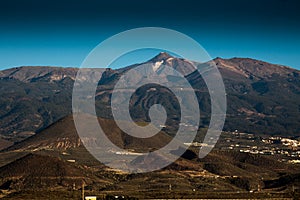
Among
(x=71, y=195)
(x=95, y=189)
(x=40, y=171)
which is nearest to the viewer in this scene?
(x=71, y=195)

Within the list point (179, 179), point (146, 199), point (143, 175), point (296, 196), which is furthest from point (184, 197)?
point (143, 175)

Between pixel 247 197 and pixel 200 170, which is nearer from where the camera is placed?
pixel 247 197

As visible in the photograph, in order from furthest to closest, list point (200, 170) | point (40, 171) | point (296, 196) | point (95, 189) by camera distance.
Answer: point (200, 170), point (40, 171), point (95, 189), point (296, 196)

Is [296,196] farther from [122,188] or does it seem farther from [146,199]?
[122,188]

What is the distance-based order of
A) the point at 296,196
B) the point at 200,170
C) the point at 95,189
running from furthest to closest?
the point at 200,170 < the point at 95,189 < the point at 296,196

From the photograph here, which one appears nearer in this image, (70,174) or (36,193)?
(36,193)

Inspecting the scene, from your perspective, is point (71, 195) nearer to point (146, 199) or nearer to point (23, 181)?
point (146, 199)

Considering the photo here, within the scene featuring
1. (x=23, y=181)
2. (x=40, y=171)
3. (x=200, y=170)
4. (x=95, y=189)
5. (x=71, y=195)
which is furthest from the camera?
(x=200, y=170)

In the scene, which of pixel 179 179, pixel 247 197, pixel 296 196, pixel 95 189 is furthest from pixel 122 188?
pixel 296 196
